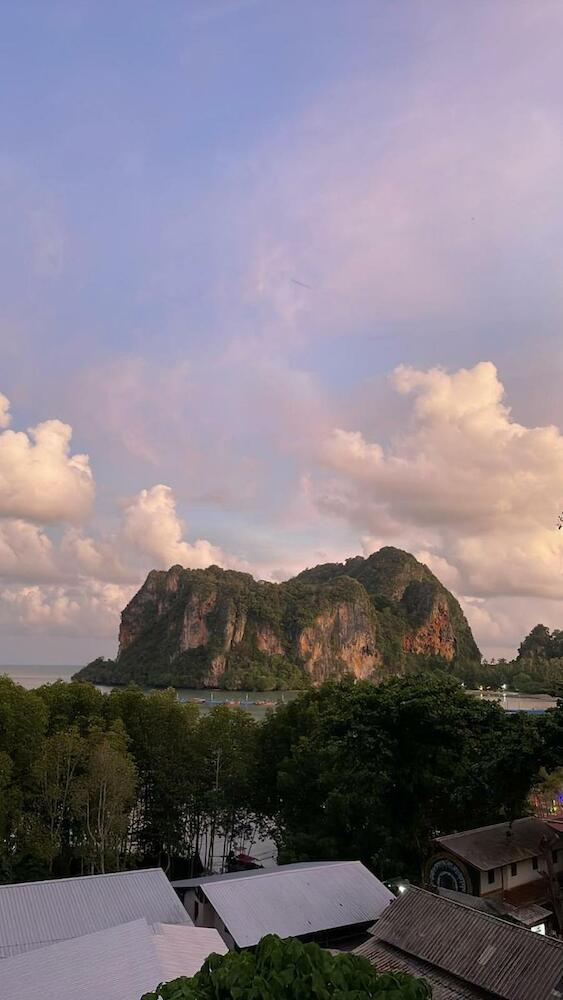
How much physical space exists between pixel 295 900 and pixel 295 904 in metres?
0.12

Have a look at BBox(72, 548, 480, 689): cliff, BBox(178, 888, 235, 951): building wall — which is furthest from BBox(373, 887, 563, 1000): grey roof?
BBox(72, 548, 480, 689): cliff

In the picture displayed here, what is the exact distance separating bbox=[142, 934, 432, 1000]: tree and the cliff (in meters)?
92.3

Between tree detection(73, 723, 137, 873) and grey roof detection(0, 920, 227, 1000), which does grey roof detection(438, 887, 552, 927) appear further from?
tree detection(73, 723, 137, 873)

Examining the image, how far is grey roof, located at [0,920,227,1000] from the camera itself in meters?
8.36

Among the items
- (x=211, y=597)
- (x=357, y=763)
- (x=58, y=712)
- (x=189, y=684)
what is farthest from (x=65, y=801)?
(x=211, y=597)

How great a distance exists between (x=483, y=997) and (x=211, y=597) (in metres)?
97.9

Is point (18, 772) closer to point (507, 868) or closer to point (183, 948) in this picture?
point (183, 948)

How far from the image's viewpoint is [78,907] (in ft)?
38.6

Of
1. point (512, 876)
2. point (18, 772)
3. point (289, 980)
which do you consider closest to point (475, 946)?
point (512, 876)

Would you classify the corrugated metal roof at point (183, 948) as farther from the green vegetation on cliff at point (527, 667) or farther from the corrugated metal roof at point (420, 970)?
the green vegetation on cliff at point (527, 667)

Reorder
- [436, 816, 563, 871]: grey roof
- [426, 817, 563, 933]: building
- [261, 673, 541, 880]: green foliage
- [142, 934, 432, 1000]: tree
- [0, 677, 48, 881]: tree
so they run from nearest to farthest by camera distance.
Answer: [142, 934, 432, 1000]: tree
[426, 817, 563, 933]: building
[436, 816, 563, 871]: grey roof
[261, 673, 541, 880]: green foliage
[0, 677, 48, 881]: tree

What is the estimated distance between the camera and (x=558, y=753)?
45.5ft

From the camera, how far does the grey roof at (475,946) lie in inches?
325

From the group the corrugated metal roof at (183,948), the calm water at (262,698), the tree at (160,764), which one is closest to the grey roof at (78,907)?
the corrugated metal roof at (183,948)
